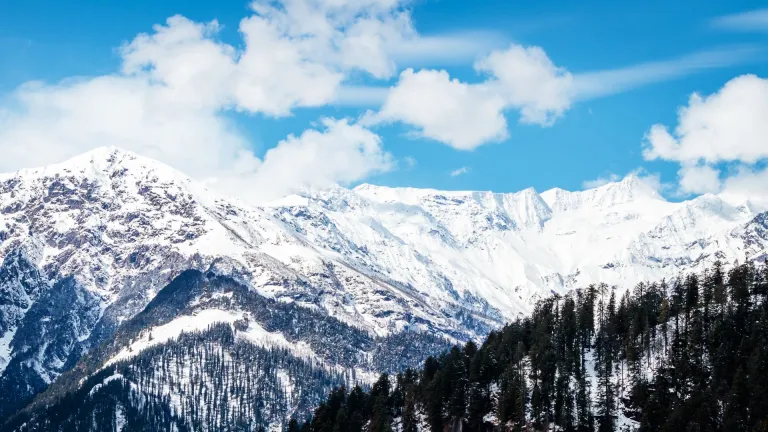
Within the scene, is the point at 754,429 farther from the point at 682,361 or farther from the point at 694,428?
the point at 682,361

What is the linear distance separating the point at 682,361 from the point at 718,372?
8.49 metres

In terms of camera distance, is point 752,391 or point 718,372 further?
point 718,372

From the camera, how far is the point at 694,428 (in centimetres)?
17250

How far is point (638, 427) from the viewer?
193 metres

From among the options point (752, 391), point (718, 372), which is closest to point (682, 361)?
point (718, 372)

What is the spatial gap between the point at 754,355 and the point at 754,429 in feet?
75.2

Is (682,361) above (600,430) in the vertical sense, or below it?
above

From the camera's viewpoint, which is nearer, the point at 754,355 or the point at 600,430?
the point at 754,355

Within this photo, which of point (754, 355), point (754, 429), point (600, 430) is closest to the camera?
point (754, 429)

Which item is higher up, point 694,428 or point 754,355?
point 754,355

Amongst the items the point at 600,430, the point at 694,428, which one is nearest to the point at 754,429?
the point at 694,428

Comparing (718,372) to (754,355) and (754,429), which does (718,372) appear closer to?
(754,355)

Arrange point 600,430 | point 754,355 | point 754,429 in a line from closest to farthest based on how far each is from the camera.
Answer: point 754,429, point 754,355, point 600,430

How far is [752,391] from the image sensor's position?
178000 millimetres
